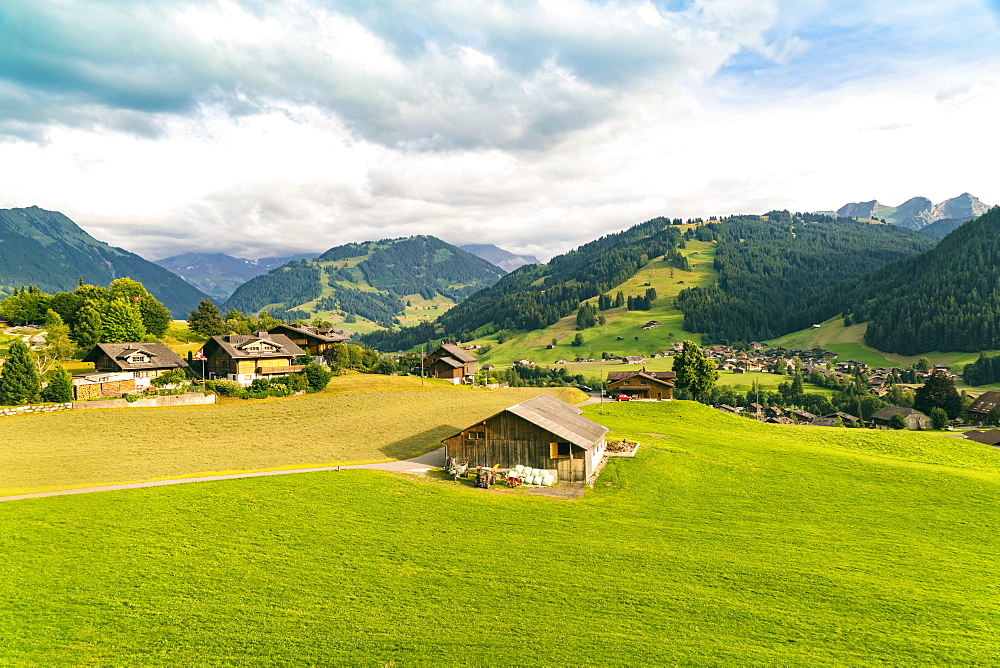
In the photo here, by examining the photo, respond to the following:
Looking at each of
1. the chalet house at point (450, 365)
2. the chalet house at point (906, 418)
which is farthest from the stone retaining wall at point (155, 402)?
the chalet house at point (906, 418)

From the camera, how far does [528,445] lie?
154ft

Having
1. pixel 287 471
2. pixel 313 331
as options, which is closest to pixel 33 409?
pixel 287 471

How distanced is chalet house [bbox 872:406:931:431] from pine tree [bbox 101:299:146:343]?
162 meters

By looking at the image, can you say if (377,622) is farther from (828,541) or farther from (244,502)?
(828,541)

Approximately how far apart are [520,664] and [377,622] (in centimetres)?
648

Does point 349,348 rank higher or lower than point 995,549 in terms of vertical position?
higher

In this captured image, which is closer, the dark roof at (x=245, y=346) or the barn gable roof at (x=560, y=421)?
the barn gable roof at (x=560, y=421)

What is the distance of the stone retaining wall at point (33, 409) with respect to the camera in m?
62.0

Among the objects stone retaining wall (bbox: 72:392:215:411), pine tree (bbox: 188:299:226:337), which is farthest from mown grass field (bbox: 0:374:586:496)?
pine tree (bbox: 188:299:226:337)

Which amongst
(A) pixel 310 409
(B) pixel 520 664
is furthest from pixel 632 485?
(A) pixel 310 409

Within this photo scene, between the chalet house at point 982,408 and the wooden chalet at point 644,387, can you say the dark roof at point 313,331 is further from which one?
the chalet house at point 982,408

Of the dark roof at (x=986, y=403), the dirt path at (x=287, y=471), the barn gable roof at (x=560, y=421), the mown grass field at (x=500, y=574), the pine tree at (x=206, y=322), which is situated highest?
the pine tree at (x=206, y=322)

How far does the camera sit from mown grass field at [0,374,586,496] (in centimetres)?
4550

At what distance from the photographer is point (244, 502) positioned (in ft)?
121
